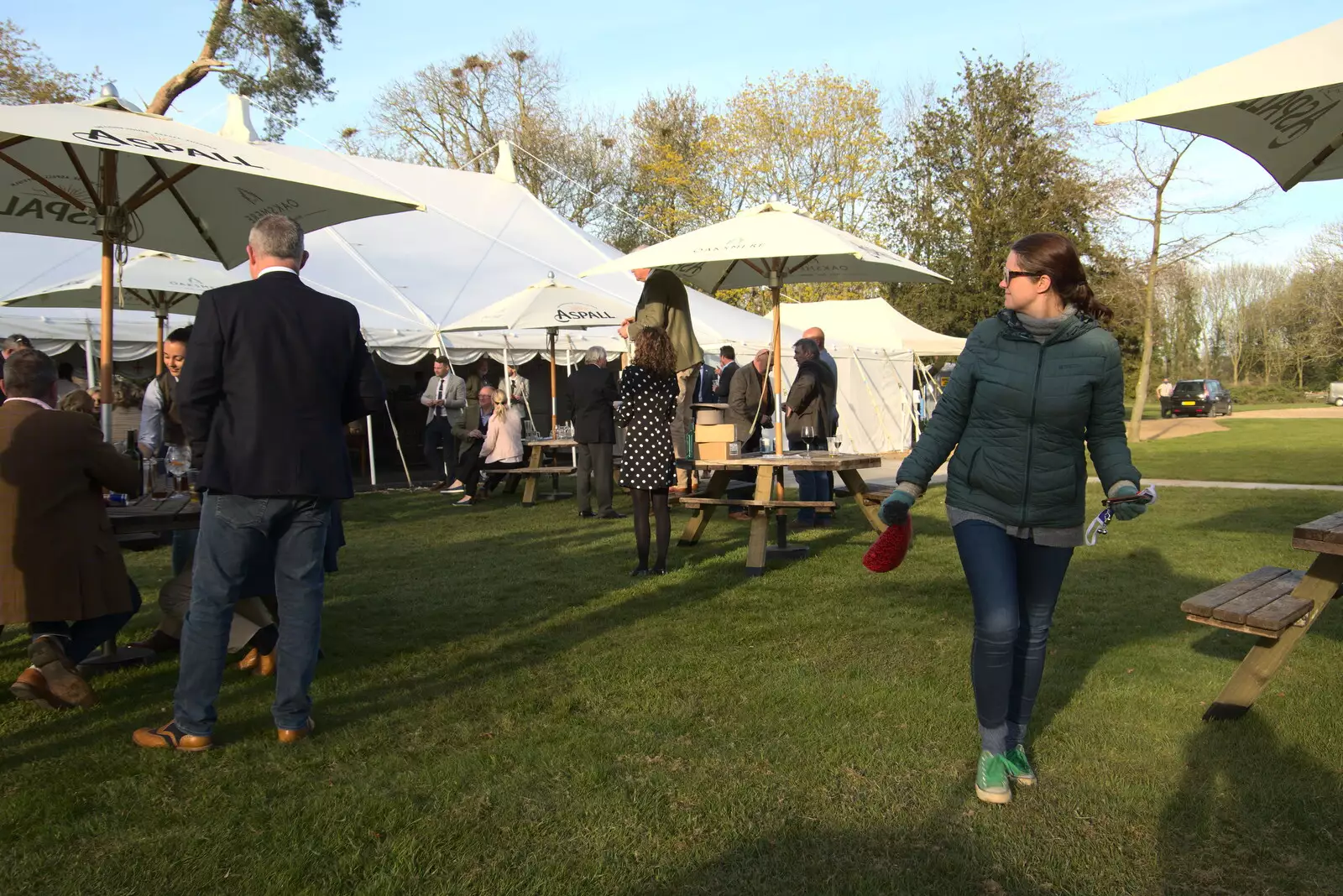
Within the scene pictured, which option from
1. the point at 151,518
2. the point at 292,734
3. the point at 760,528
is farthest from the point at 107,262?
the point at 760,528

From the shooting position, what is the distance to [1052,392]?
3.27 metres

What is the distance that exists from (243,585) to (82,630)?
1.12 m

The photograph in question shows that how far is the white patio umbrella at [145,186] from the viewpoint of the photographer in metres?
4.75

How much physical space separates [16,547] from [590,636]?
2.72 m

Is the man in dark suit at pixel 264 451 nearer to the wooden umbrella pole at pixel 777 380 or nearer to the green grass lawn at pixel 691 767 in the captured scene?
the green grass lawn at pixel 691 767

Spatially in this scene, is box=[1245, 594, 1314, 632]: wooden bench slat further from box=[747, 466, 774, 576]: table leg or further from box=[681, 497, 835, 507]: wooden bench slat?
box=[681, 497, 835, 507]: wooden bench slat

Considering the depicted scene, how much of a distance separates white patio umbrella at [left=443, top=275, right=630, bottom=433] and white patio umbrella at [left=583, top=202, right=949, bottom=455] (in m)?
3.53

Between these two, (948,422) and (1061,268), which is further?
(948,422)

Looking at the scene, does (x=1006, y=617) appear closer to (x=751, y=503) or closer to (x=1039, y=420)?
(x=1039, y=420)

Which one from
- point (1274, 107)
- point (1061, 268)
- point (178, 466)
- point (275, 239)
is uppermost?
point (1274, 107)

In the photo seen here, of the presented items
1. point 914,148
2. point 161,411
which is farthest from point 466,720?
point 914,148

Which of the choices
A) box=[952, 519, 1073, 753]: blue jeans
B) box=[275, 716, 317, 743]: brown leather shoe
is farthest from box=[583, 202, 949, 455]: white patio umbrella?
box=[275, 716, 317, 743]: brown leather shoe

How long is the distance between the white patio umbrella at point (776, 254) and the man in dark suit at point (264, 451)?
165 inches

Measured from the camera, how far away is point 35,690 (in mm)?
4250
